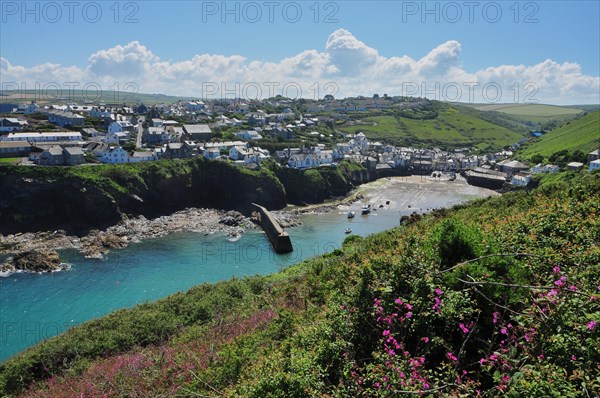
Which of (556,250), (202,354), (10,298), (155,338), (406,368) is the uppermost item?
(556,250)

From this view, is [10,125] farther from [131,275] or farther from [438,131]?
[438,131]

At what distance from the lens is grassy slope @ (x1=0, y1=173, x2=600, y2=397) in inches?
247

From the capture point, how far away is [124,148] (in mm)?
74125

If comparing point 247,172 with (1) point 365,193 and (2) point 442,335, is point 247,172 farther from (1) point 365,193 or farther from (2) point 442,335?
(2) point 442,335

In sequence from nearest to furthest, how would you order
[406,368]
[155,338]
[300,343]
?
[406,368] < [300,343] < [155,338]

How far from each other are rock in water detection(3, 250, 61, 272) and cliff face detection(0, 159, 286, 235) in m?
9.54

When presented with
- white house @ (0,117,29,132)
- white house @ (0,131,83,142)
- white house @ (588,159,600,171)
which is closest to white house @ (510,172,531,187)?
white house @ (588,159,600,171)

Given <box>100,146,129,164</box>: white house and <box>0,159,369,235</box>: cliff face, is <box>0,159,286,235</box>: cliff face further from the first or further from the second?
<box>100,146,129,164</box>: white house

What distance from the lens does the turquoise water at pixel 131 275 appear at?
31594mm

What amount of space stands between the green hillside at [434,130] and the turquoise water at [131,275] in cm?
8908

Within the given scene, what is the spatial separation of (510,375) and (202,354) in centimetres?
970

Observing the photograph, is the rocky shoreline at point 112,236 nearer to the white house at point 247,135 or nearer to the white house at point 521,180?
the white house at point 247,135

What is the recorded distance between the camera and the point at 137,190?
60812 mm

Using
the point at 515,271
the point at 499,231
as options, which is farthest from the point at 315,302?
the point at 515,271
